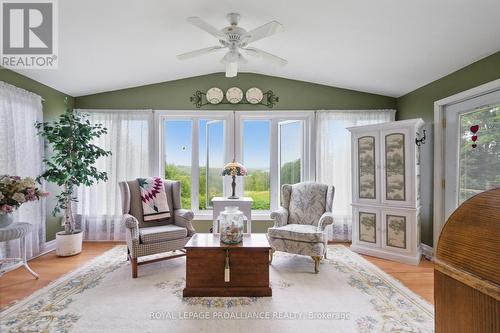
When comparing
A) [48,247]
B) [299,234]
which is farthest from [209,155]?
[48,247]

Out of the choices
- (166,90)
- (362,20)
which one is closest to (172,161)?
(166,90)

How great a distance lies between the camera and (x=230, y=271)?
7.85ft

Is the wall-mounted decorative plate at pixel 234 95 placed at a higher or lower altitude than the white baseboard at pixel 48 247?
higher

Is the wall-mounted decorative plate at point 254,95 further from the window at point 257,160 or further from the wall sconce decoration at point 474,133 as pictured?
the wall sconce decoration at point 474,133

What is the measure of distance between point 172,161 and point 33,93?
78.0 inches

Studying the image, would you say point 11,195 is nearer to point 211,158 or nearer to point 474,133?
point 211,158

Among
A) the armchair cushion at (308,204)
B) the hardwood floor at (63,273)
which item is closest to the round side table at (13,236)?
the hardwood floor at (63,273)

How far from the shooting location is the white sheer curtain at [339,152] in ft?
13.8

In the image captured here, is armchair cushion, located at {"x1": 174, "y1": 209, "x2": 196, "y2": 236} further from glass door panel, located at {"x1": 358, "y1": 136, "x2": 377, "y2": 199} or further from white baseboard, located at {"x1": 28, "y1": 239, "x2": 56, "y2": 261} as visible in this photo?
glass door panel, located at {"x1": 358, "y1": 136, "x2": 377, "y2": 199}

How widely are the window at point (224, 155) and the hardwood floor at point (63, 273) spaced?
1555 millimetres

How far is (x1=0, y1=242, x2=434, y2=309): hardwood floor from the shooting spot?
2.47 meters

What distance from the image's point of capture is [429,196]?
3533 mm

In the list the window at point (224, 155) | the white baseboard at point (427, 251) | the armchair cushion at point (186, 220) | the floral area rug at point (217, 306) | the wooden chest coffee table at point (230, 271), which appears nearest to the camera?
the floral area rug at point (217, 306)

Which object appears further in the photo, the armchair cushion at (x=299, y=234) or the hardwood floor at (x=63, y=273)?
the armchair cushion at (x=299, y=234)
